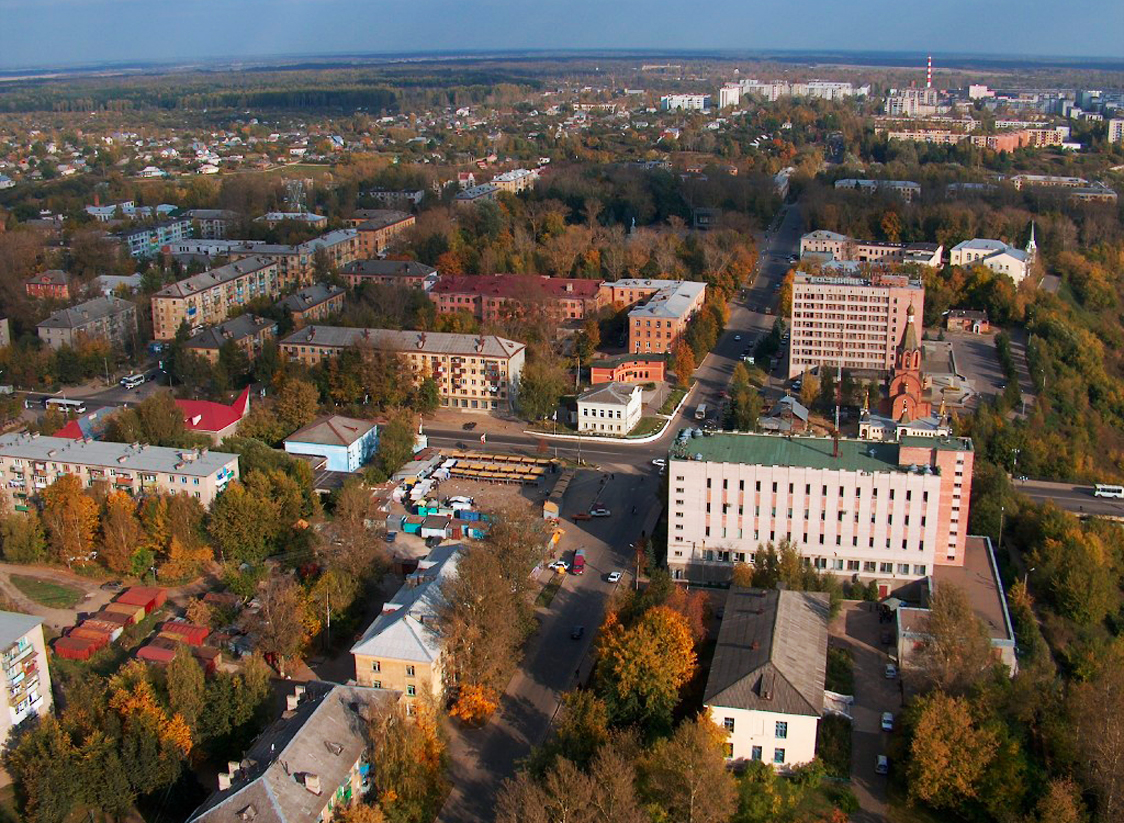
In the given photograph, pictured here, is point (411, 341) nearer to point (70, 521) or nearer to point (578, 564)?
point (70, 521)

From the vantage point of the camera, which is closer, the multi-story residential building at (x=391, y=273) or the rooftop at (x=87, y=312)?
the rooftop at (x=87, y=312)

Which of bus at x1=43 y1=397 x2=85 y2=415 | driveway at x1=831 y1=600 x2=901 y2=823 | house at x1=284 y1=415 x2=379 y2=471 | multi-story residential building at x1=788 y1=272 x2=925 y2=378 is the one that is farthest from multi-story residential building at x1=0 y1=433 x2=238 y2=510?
multi-story residential building at x1=788 y1=272 x2=925 y2=378

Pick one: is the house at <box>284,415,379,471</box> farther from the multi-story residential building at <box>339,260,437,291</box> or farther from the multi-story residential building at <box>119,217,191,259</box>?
the multi-story residential building at <box>119,217,191,259</box>

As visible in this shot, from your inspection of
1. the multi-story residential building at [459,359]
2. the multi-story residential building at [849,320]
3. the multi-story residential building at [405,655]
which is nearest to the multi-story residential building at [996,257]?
the multi-story residential building at [849,320]

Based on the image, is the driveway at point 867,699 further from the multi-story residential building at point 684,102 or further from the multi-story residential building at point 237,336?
the multi-story residential building at point 684,102

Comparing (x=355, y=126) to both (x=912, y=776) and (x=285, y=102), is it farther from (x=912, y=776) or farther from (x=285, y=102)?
(x=912, y=776)

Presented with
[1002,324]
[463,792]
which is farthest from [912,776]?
[1002,324]
